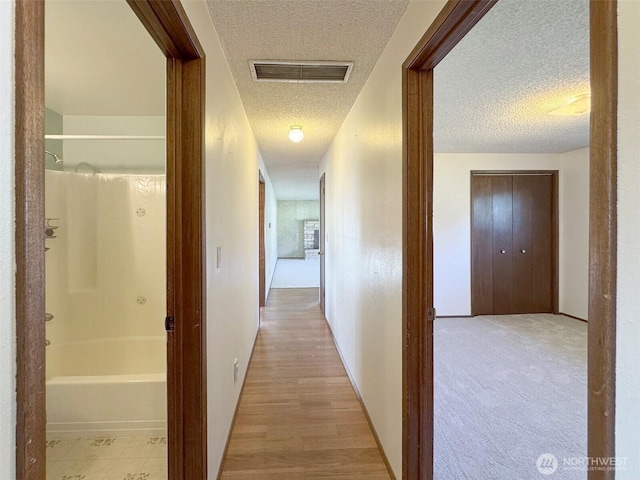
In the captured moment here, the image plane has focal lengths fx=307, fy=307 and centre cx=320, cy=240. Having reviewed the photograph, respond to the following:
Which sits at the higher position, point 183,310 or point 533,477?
point 183,310

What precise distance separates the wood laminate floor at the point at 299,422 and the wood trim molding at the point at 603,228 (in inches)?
58.1

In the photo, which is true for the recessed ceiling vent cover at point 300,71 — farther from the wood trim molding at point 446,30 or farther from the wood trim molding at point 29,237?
the wood trim molding at point 29,237

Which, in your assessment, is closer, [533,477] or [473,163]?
[533,477]

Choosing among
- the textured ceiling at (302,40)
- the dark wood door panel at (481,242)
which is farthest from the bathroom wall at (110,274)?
the dark wood door panel at (481,242)

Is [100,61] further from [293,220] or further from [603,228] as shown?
[293,220]

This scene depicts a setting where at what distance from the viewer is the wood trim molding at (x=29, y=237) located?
1.45 ft

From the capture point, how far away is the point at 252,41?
1.68 meters

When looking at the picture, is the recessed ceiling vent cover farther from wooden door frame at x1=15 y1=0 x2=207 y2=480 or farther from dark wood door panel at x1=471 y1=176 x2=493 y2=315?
dark wood door panel at x1=471 y1=176 x2=493 y2=315

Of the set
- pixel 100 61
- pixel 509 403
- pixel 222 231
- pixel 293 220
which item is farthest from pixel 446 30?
pixel 293 220

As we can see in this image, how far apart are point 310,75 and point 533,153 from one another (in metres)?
3.99

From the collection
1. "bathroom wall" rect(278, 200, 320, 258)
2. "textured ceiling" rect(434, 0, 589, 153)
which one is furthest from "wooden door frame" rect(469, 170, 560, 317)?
"bathroom wall" rect(278, 200, 320, 258)

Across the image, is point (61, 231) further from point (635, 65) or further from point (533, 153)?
point (533, 153)

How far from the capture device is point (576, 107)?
105 inches

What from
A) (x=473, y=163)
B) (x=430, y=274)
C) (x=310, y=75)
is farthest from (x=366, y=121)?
(x=473, y=163)
